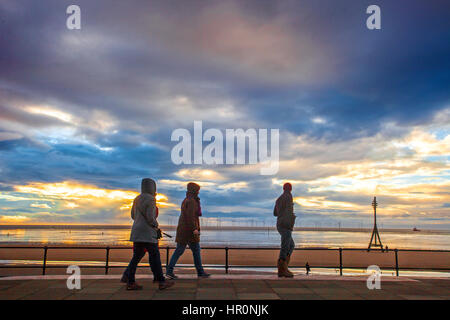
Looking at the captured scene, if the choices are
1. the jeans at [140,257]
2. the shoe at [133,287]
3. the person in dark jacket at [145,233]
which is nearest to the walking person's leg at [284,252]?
the person in dark jacket at [145,233]

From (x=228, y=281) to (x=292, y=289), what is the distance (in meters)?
1.58

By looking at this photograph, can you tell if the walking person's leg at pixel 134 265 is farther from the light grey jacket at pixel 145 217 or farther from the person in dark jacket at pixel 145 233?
the light grey jacket at pixel 145 217

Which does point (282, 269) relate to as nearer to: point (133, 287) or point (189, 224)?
point (189, 224)

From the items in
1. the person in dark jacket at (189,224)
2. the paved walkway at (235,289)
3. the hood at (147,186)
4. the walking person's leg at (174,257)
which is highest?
the hood at (147,186)

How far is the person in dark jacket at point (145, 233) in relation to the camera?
714 cm

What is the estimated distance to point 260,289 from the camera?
7.50 m

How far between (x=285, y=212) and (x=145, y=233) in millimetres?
3464

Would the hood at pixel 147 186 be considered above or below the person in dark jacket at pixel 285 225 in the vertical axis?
above

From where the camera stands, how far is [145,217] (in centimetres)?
719

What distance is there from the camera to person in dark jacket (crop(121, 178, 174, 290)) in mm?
7145

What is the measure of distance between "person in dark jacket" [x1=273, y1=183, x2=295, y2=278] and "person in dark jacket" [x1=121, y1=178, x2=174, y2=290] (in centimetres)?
291

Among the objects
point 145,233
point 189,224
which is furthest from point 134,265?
point 189,224
